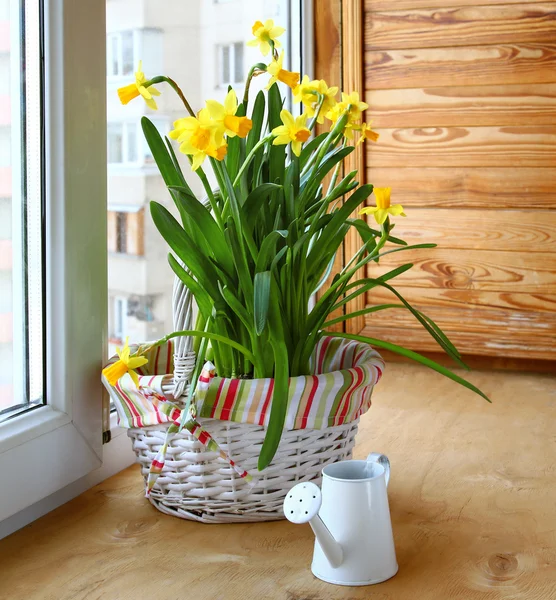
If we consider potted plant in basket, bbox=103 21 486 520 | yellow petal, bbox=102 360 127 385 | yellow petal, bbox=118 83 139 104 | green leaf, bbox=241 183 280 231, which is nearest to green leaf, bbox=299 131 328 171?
potted plant in basket, bbox=103 21 486 520

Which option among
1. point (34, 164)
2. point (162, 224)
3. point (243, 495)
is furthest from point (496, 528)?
point (34, 164)

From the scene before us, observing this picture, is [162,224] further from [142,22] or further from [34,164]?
[142,22]

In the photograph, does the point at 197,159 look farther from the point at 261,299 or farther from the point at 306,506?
the point at 306,506

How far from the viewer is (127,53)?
1164mm

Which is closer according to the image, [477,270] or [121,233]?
[121,233]

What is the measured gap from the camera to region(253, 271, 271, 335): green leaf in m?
0.76

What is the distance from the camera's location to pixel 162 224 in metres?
0.80

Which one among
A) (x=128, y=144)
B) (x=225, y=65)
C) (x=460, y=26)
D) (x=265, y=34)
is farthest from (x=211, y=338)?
(x=460, y=26)

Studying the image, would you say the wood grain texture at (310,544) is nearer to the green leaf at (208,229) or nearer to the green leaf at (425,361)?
the green leaf at (425,361)

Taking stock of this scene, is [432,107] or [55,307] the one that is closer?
[55,307]

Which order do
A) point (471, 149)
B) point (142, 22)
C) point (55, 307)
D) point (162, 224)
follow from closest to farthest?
1. point (162, 224)
2. point (55, 307)
3. point (142, 22)
4. point (471, 149)

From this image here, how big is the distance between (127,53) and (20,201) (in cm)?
39

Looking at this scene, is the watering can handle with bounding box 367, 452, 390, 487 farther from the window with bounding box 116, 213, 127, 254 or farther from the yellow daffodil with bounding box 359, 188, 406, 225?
the window with bounding box 116, 213, 127, 254

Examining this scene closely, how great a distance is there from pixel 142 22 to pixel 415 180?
30.0 inches
